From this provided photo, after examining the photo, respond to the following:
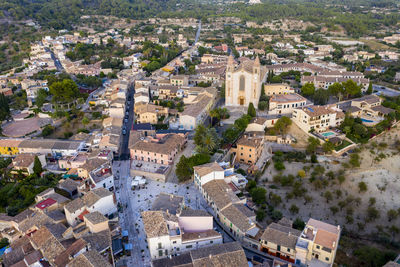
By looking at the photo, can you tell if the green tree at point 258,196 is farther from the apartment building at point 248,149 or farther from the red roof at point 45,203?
the red roof at point 45,203

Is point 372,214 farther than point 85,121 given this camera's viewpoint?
No

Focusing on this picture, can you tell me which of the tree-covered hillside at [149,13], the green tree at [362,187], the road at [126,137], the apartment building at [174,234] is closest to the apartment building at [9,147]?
the road at [126,137]

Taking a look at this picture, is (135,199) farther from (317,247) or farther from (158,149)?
(317,247)

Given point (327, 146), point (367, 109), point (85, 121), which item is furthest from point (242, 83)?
point (85, 121)

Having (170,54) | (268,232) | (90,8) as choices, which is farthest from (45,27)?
(268,232)

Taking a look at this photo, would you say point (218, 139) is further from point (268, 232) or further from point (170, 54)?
point (170, 54)

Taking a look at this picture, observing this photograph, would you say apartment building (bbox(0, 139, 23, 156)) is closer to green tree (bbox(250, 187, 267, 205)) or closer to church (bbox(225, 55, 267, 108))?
green tree (bbox(250, 187, 267, 205))

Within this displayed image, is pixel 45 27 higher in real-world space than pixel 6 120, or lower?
higher

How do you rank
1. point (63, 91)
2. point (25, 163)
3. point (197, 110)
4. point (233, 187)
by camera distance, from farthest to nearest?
point (63, 91) → point (197, 110) → point (25, 163) → point (233, 187)
